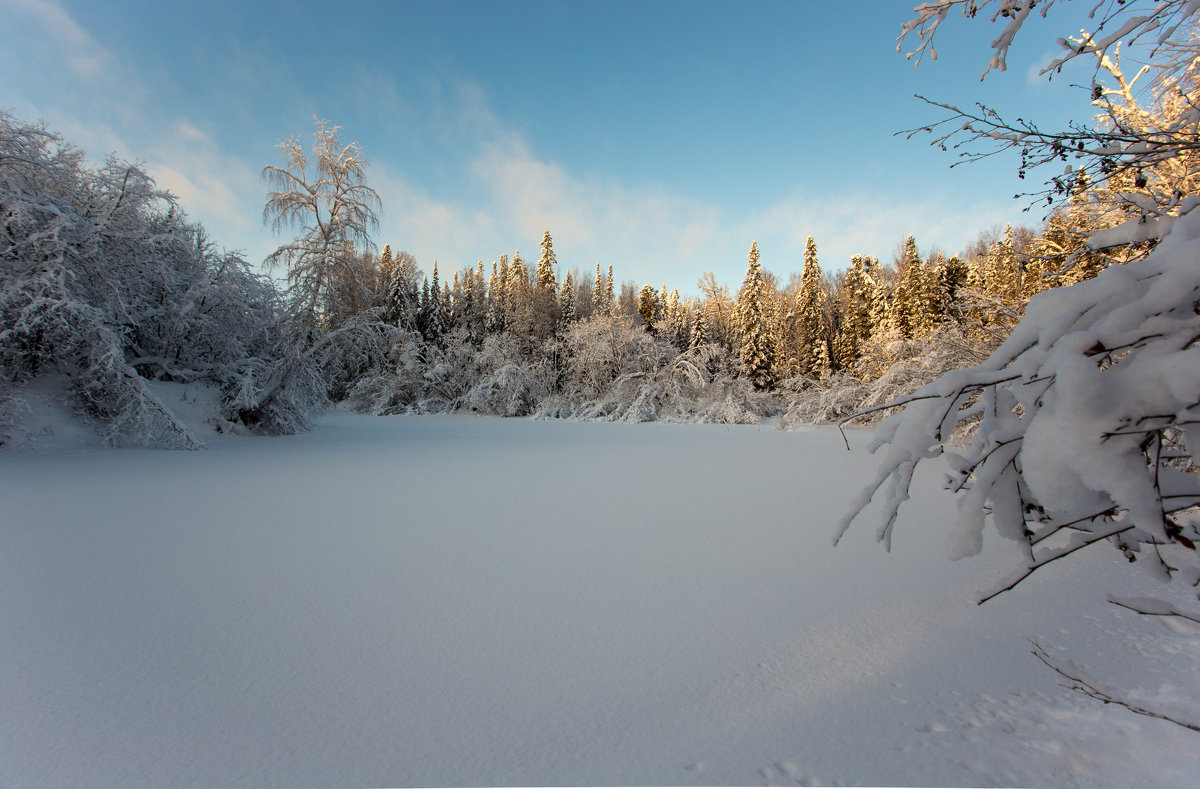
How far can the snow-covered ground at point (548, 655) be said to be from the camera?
1533 millimetres

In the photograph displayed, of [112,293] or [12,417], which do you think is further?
[112,293]

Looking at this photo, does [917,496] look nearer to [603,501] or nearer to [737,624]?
[603,501]

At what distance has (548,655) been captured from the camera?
2.15 meters

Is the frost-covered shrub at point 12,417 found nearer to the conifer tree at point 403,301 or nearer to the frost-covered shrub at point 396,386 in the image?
the frost-covered shrub at point 396,386

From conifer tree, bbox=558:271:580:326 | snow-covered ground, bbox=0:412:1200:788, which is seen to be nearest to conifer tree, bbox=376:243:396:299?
conifer tree, bbox=558:271:580:326

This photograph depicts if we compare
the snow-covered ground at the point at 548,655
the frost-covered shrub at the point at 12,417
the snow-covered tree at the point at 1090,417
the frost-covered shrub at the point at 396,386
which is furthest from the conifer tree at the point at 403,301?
the snow-covered tree at the point at 1090,417

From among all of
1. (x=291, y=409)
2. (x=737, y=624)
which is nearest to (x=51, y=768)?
(x=737, y=624)

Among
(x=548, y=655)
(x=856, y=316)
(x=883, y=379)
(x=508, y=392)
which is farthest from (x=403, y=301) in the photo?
(x=548, y=655)

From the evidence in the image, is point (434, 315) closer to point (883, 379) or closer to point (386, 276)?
point (386, 276)

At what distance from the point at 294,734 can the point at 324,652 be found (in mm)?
544

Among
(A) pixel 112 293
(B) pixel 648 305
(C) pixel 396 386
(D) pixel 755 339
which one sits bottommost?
(A) pixel 112 293

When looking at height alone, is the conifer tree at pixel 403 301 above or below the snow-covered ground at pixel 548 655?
above

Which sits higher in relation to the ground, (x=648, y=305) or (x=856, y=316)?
(x=648, y=305)

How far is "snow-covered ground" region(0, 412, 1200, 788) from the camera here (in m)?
1.53
